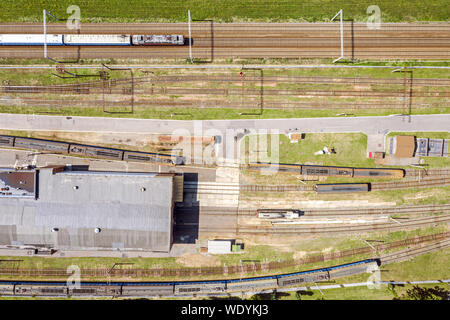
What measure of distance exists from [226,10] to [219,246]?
3219 cm

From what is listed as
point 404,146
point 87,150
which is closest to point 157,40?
point 87,150

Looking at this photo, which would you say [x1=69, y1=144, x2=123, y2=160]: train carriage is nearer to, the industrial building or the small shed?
the small shed

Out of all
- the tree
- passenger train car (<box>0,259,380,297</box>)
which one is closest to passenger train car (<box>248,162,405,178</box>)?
passenger train car (<box>0,259,380,297</box>)

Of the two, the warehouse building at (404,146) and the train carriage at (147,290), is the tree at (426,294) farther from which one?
the train carriage at (147,290)

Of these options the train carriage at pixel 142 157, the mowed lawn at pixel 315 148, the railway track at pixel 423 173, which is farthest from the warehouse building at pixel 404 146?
the train carriage at pixel 142 157

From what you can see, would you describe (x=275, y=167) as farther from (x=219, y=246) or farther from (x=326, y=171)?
(x=219, y=246)

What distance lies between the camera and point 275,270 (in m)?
34.9

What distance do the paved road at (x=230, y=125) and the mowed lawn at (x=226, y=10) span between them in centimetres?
1347

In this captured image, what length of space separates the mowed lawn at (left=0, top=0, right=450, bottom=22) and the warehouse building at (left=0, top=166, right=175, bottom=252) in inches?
844

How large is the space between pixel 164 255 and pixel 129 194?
10177 millimetres

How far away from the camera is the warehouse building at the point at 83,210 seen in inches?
1212

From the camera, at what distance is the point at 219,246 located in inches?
1340

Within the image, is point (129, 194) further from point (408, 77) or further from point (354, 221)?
point (408, 77)
